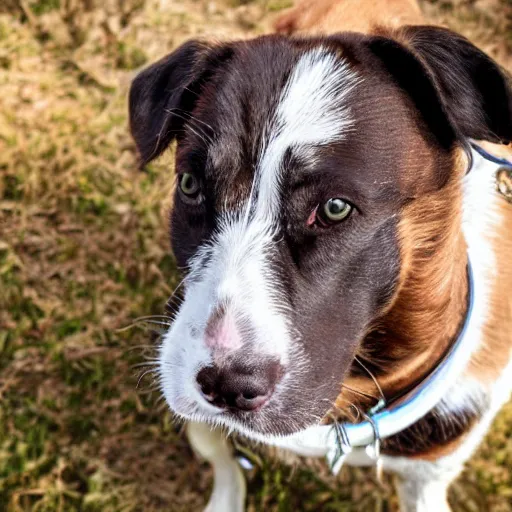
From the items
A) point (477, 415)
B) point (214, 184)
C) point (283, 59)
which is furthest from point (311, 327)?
point (477, 415)

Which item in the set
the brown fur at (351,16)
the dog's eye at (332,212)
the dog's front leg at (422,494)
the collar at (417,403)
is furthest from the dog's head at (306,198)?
the dog's front leg at (422,494)

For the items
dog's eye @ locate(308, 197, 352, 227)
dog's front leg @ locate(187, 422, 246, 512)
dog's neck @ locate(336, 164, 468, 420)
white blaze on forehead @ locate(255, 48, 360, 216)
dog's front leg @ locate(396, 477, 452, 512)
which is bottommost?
dog's front leg @ locate(187, 422, 246, 512)

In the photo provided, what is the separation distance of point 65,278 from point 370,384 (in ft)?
7.48

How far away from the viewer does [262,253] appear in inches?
77.9

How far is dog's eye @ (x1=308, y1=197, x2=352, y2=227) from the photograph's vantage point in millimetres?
1943

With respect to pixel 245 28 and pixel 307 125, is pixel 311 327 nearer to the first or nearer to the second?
pixel 307 125

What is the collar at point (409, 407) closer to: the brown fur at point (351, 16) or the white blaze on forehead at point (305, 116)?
the white blaze on forehead at point (305, 116)

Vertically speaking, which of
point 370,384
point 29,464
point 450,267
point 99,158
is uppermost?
point 450,267

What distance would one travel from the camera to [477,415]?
2.58 meters

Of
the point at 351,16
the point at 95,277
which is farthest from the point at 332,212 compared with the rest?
the point at 95,277

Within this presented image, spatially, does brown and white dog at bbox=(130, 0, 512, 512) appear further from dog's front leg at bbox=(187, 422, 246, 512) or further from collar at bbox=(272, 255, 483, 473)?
dog's front leg at bbox=(187, 422, 246, 512)

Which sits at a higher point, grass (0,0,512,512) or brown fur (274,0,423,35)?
brown fur (274,0,423,35)

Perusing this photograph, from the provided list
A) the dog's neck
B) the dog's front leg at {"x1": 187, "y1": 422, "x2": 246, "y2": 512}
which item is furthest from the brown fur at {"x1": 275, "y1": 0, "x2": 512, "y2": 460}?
the dog's front leg at {"x1": 187, "y1": 422, "x2": 246, "y2": 512}

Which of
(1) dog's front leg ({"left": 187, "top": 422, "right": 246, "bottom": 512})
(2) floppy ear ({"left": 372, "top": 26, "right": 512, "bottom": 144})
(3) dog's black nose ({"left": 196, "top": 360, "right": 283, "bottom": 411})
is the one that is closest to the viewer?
(3) dog's black nose ({"left": 196, "top": 360, "right": 283, "bottom": 411})
